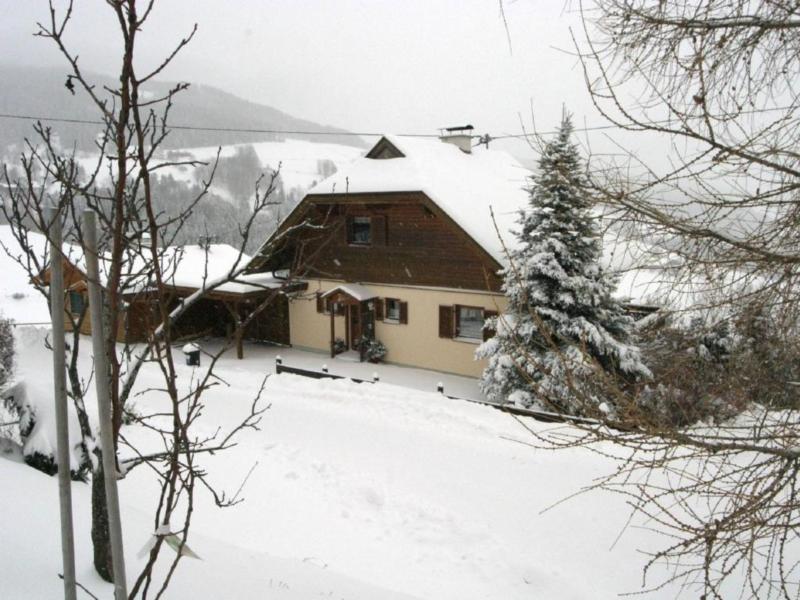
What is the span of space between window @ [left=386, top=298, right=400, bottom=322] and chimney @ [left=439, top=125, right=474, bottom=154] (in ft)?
25.2

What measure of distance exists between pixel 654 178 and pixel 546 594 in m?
4.86

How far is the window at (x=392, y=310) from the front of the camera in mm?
16734

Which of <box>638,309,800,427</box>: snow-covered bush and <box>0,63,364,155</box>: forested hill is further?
<box>0,63,364,155</box>: forested hill

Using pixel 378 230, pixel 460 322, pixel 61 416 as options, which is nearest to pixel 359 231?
pixel 378 230

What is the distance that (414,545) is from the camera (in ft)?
21.2

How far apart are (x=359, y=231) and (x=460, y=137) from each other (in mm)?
6781

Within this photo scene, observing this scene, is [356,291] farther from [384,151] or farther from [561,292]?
[561,292]

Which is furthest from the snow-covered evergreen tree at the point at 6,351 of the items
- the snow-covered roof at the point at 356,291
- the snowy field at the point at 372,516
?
the snow-covered roof at the point at 356,291

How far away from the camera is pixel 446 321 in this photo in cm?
1558

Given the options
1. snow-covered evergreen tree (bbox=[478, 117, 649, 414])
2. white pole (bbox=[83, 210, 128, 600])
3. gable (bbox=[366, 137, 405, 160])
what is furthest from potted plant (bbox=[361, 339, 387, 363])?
white pole (bbox=[83, 210, 128, 600])

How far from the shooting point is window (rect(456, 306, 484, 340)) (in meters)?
15.3

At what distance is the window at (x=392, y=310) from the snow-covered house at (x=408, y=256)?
32 millimetres

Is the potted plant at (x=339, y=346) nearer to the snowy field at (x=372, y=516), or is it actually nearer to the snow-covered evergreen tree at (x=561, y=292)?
the snowy field at (x=372, y=516)

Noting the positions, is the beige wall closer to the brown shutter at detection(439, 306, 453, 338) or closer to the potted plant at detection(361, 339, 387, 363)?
the brown shutter at detection(439, 306, 453, 338)
